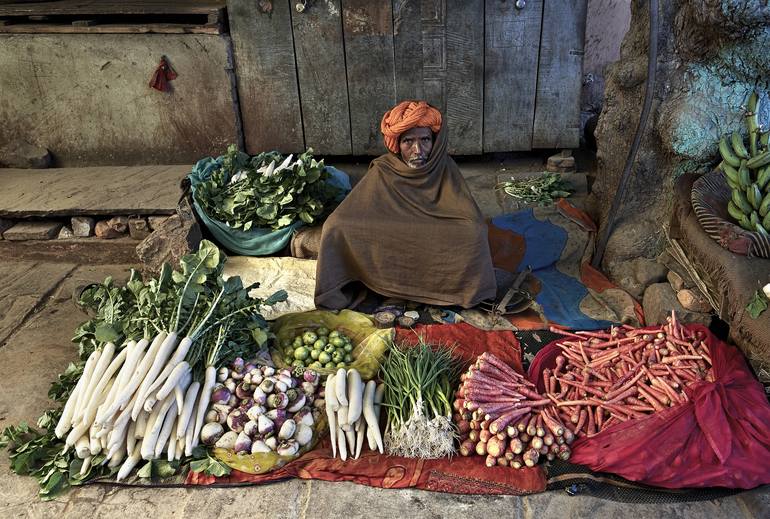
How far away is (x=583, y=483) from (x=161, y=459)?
2.17 metres

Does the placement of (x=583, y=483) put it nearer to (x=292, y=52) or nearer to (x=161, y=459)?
(x=161, y=459)

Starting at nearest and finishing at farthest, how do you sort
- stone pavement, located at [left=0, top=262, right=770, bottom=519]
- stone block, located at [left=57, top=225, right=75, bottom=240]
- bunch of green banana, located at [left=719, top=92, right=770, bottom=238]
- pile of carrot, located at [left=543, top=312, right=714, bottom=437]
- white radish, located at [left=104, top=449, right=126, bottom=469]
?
stone pavement, located at [left=0, top=262, right=770, bottom=519] < white radish, located at [left=104, top=449, right=126, bottom=469] < pile of carrot, located at [left=543, top=312, right=714, bottom=437] < bunch of green banana, located at [left=719, top=92, right=770, bottom=238] < stone block, located at [left=57, top=225, right=75, bottom=240]

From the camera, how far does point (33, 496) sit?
307cm

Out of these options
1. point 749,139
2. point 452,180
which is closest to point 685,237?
point 749,139

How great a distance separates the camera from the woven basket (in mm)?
3598

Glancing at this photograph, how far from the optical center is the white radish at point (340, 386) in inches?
127

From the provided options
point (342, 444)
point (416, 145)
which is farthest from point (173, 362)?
point (416, 145)

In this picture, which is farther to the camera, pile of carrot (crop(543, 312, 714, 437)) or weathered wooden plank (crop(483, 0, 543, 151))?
weathered wooden plank (crop(483, 0, 543, 151))

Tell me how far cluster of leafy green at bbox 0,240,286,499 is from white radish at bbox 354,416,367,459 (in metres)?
0.69

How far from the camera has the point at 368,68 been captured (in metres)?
5.94

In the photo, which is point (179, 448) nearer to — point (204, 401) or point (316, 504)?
point (204, 401)

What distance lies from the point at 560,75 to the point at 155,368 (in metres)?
4.66

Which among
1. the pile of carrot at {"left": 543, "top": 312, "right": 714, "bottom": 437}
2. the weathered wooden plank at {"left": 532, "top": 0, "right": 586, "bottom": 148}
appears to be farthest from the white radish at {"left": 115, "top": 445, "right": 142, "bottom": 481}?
the weathered wooden plank at {"left": 532, "top": 0, "right": 586, "bottom": 148}

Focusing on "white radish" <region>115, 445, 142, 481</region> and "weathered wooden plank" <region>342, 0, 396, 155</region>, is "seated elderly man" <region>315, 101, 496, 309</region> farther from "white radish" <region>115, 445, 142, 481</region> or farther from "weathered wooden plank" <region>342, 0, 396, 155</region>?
"weathered wooden plank" <region>342, 0, 396, 155</region>
